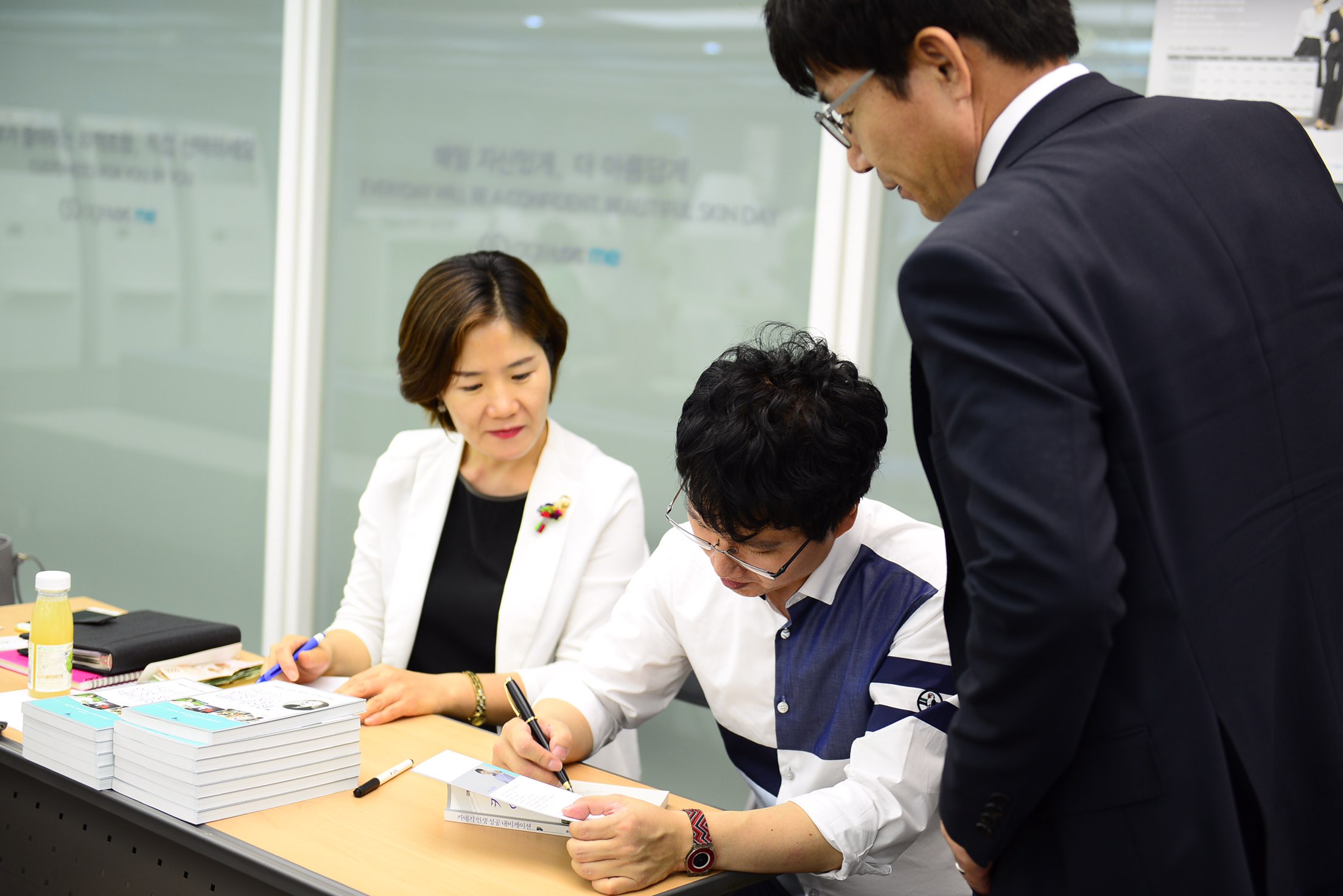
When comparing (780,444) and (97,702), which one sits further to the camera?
(97,702)

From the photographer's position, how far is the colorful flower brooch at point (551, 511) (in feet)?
8.17

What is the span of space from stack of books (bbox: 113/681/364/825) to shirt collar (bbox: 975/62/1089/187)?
1.15m

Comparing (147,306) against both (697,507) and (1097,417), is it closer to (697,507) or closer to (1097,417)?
(697,507)

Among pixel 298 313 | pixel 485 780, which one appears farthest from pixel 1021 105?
pixel 298 313

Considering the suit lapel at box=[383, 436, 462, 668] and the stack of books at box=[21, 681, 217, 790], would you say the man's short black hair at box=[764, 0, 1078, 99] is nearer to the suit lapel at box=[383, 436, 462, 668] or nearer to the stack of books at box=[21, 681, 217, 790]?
the stack of books at box=[21, 681, 217, 790]

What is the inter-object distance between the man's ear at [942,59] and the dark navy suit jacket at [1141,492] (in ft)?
0.26

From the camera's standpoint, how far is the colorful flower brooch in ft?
8.17

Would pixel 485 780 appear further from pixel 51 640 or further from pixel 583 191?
pixel 583 191

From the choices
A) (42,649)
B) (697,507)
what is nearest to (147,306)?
(42,649)

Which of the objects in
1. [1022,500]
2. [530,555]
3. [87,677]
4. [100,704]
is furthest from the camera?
[530,555]

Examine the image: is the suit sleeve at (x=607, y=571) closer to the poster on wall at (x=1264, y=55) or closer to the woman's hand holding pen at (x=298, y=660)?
the woman's hand holding pen at (x=298, y=660)

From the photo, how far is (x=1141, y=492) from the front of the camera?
104 centimetres

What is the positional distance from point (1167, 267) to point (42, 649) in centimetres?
173

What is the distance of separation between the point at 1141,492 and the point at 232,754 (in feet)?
3.88
